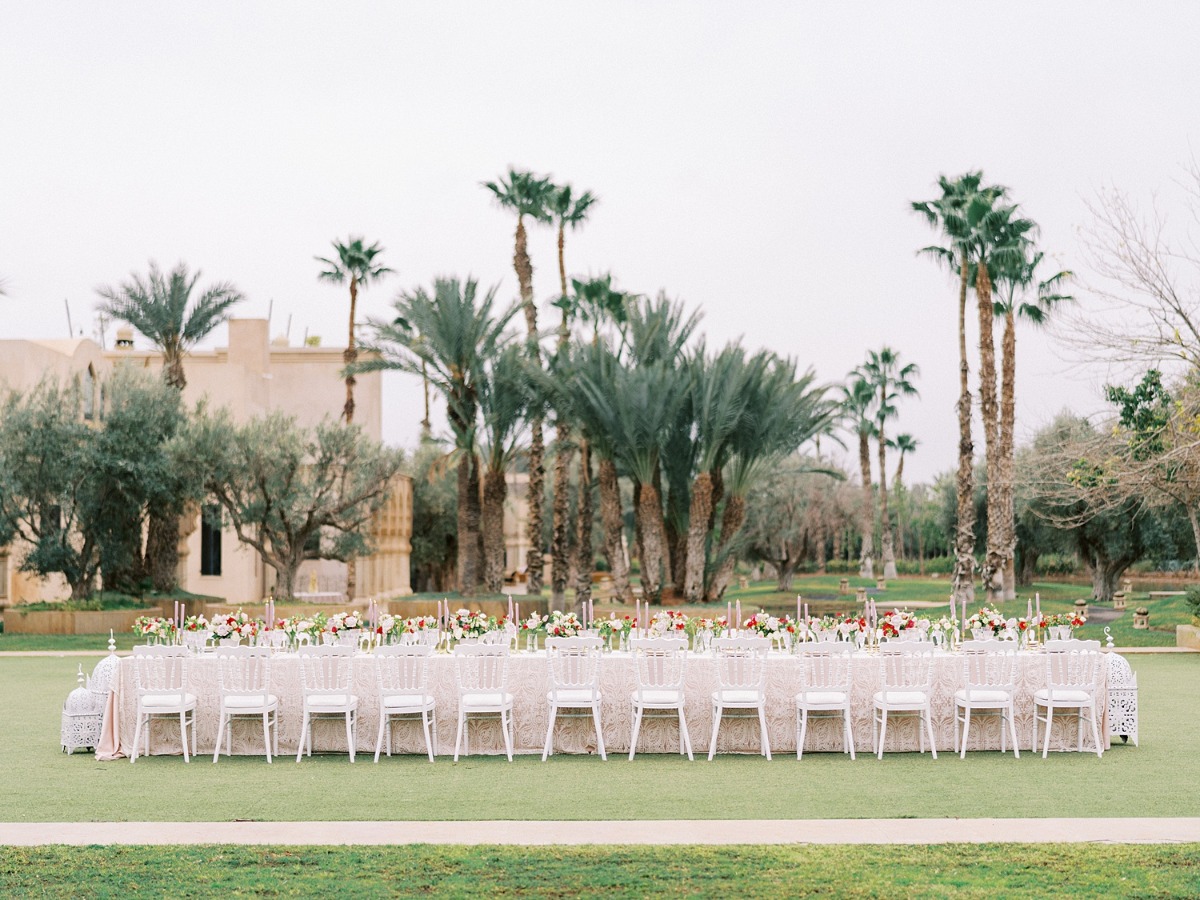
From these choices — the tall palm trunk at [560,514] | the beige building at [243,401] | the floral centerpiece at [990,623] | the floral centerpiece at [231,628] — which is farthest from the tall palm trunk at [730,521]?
the floral centerpiece at [231,628]

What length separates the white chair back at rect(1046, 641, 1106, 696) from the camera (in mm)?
11992

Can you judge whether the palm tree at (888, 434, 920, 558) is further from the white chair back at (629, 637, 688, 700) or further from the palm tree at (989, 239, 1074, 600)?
the white chair back at (629, 637, 688, 700)

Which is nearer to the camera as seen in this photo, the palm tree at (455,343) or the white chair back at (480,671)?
the white chair back at (480,671)

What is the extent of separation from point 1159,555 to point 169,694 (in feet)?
115

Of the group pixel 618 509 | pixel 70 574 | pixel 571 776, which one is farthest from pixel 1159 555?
pixel 571 776

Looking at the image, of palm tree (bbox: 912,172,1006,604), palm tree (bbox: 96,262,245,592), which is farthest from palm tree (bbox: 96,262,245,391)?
palm tree (bbox: 912,172,1006,604)

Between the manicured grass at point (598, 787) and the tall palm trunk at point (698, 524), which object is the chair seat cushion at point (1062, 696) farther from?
the tall palm trunk at point (698, 524)

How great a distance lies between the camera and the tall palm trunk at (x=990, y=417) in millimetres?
33094

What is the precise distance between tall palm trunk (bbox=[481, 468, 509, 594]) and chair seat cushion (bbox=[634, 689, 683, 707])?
2062 cm

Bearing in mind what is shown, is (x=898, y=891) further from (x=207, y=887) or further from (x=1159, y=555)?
(x=1159, y=555)

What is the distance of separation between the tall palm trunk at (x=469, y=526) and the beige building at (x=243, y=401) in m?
4.71

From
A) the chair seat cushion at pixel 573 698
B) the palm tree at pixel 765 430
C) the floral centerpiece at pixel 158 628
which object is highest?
the palm tree at pixel 765 430

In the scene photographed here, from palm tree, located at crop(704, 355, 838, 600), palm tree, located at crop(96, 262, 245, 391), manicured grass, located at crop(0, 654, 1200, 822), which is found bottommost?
manicured grass, located at crop(0, 654, 1200, 822)

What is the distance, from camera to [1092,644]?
12.8 metres
